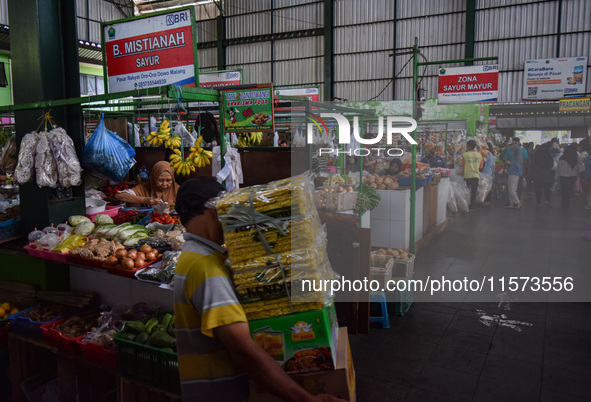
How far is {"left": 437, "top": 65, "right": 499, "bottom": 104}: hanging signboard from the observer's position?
962 centimetres

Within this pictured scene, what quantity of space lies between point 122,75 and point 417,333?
3560mm

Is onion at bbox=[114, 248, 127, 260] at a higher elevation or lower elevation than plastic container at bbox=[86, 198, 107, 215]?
lower

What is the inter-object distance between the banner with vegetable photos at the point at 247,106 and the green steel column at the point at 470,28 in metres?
12.0

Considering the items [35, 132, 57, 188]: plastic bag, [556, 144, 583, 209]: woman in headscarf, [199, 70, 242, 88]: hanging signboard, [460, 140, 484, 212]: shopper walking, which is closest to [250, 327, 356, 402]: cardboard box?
[35, 132, 57, 188]: plastic bag

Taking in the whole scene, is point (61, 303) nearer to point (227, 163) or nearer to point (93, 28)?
point (227, 163)

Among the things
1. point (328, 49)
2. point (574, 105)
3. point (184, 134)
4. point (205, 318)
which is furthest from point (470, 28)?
point (205, 318)

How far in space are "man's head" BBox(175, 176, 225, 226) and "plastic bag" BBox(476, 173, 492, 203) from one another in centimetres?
1148

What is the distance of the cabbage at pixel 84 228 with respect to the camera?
3.81 metres

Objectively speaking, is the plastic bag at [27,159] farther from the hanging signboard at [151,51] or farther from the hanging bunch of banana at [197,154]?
the hanging bunch of banana at [197,154]

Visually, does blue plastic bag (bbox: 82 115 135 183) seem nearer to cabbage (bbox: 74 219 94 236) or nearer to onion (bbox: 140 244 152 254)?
cabbage (bbox: 74 219 94 236)

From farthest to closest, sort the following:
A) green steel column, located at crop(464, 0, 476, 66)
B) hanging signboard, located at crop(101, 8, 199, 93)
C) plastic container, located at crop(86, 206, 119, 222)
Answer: green steel column, located at crop(464, 0, 476, 66) < plastic container, located at crop(86, 206, 119, 222) < hanging signboard, located at crop(101, 8, 199, 93)

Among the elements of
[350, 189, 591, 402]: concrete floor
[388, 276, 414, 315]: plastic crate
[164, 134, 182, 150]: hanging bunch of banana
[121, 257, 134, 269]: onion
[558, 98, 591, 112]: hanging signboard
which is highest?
[558, 98, 591, 112]: hanging signboard

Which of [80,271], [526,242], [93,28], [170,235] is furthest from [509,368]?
[93,28]

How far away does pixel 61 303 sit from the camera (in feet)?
11.1
